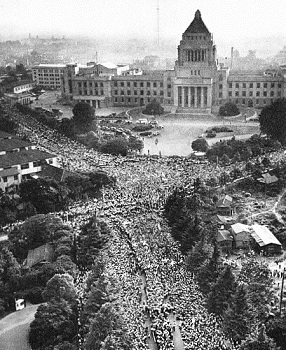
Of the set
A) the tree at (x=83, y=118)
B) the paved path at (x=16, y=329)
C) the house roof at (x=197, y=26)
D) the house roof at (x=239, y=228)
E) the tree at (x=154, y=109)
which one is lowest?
the tree at (x=154, y=109)

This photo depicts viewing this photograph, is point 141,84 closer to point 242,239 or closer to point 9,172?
point 9,172

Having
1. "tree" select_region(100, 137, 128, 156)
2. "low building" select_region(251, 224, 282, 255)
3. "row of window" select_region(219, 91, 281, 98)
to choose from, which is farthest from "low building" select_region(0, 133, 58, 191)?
"row of window" select_region(219, 91, 281, 98)

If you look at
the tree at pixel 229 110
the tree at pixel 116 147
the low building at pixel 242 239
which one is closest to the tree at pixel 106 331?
the low building at pixel 242 239

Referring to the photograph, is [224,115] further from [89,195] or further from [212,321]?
[212,321]

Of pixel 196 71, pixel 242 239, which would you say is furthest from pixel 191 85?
pixel 242 239

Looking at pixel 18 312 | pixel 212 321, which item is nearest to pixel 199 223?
pixel 212 321

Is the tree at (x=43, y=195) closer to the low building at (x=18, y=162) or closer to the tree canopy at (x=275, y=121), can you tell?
the low building at (x=18, y=162)
